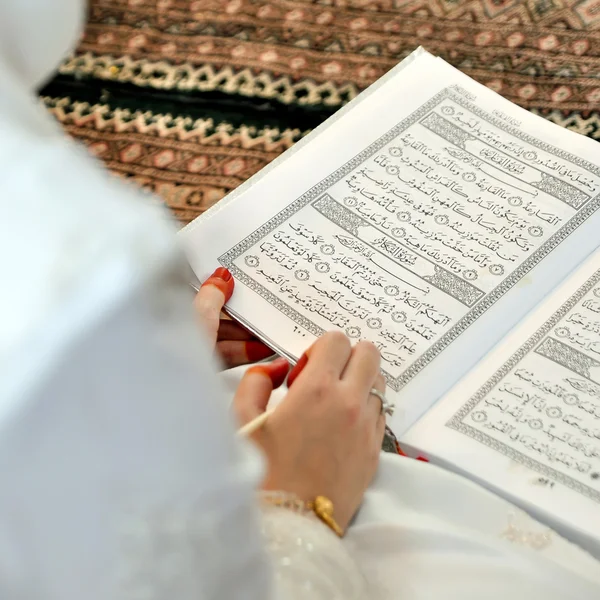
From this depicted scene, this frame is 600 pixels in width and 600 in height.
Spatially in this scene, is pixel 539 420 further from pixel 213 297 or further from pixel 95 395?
pixel 95 395

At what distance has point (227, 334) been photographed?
0.53m

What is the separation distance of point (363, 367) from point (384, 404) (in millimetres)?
28

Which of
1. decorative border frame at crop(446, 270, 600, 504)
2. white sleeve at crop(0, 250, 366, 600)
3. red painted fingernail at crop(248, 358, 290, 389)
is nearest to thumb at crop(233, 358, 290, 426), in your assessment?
red painted fingernail at crop(248, 358, 290, 389)

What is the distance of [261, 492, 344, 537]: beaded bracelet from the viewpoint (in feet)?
1.16

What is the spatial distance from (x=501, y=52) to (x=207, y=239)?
47 cm

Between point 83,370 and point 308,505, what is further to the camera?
point 308,505

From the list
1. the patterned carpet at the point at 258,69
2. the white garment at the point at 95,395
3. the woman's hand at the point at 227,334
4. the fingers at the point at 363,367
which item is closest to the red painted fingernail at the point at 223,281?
the woman's hand at the point at 227,334

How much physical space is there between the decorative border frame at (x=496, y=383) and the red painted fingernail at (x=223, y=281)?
19 centimetres

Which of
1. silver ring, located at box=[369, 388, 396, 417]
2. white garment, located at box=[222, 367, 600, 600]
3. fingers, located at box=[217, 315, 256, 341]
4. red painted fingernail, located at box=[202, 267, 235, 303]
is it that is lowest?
white garment, located at box=[222, 367, 600, 600]

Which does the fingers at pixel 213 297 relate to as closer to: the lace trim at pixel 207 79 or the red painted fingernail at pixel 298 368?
the red painted fingernail at pixel 298 368

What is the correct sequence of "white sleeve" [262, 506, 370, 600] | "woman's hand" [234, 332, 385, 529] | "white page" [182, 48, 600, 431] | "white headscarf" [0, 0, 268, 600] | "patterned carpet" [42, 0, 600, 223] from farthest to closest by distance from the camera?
"patterned carpet" [42, 0, 600, 223] → "white page" [182, 48, 600, 431] → "woman's hand" [234, 332, 385, 529] → "white sleeve" [262, 506, 370, 600] → "white headscarf" [0, 0, 268, 600]

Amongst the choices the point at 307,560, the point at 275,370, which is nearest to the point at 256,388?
the point at 275,370

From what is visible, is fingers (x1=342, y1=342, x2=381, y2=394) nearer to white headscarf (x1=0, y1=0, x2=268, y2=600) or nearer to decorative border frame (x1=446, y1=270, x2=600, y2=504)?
decorative border frame (x1=446, y1=270, x2=600, y2=504)

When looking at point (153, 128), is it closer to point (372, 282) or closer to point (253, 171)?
point (253, 171)
